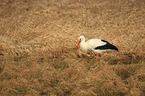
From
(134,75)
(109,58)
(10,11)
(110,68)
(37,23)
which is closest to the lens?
(134,75)

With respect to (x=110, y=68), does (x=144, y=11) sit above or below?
above

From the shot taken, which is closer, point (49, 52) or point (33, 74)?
point (33, 74)

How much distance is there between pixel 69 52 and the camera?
3.89 m

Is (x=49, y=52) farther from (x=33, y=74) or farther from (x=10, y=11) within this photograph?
(x=10, y=11)

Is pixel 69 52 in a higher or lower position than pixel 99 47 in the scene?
lower

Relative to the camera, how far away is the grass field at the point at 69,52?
9.11ft

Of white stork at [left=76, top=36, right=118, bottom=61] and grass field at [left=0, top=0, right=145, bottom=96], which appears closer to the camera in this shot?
grass field at [left=0, top=0, right=145, bottom=96]

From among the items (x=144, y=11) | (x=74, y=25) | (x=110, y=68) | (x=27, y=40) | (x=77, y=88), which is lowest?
(x=77, y=88)

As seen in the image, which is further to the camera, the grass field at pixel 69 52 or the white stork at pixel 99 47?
the white stork at pixel 99 47

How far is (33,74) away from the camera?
3.15 meters

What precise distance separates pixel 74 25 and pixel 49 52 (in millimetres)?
1778

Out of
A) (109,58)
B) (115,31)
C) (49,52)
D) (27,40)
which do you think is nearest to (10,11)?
(27,40)

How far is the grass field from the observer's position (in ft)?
9.11

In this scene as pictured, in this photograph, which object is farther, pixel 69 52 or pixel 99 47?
pixel 69 52
